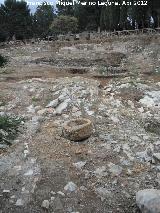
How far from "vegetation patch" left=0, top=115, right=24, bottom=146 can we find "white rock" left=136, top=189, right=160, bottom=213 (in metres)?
4.19

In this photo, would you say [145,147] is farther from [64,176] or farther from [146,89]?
[146,89]

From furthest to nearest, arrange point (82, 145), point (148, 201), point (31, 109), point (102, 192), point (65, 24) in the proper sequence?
1. point (65, 24)
2. point (31, 109)
3. point (82, 145)
4. point (102, 192)
5. point (148, 201)

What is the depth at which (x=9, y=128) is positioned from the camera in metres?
13.2

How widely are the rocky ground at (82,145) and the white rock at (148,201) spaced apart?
2cm

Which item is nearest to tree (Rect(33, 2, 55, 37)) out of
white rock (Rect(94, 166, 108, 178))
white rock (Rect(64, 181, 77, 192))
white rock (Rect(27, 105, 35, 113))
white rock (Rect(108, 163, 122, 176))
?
white rock (Rect(27, 105, 35, 113))

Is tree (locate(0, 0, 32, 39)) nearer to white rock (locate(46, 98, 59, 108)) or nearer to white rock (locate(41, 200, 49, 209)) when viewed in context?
white rock (locate(46, 98, 59, 108))

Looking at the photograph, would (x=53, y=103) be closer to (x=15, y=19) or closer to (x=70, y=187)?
(x=70, y=187)

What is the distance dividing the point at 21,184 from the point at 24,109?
5483 millimetres

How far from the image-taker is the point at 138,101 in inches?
637

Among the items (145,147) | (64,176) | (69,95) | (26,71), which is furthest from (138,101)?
(26,71)

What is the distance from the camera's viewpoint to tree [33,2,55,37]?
2174 inches

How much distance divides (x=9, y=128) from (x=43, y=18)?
48114 mm

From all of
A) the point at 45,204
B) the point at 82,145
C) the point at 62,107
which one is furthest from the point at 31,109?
the point at 45,204

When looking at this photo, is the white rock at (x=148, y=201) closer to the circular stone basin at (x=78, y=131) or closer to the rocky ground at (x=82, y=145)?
the rocky ground at (x=82, y=145)
